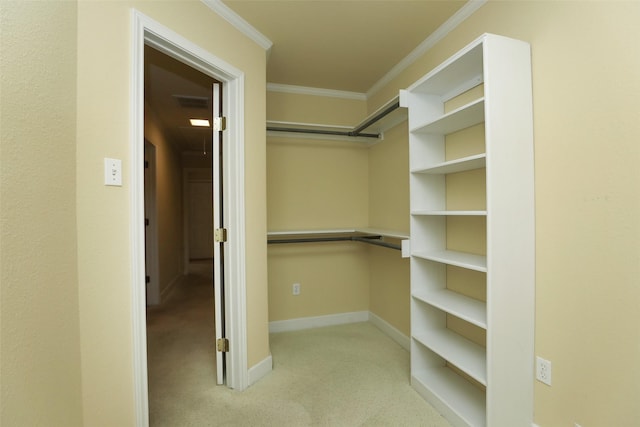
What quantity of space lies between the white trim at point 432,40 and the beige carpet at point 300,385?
95.5 inches

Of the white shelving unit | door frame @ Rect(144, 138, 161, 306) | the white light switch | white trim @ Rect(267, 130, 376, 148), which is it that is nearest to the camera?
the white light switch

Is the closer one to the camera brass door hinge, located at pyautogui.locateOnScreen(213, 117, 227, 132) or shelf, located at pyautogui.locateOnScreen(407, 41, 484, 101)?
shelf, located at pyautogui.locateOnScreen(407, 41, 484, 101)

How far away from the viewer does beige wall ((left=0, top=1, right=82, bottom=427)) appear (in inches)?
35.4

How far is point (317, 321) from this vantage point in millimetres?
3090

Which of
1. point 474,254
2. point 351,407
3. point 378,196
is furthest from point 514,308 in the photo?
point 378,196

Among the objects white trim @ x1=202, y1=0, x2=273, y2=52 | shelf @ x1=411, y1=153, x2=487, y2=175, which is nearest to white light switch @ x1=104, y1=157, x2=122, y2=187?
white trim @ x1=202, y1=0, x2=273, y2=52

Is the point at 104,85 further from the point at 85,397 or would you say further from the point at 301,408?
the point at 301,408

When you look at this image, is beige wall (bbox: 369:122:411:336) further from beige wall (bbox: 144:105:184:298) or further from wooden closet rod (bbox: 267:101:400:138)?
beige wall (bbox: 144:105:184:298)

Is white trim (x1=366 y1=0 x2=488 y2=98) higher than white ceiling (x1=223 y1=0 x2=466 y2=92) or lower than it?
lower

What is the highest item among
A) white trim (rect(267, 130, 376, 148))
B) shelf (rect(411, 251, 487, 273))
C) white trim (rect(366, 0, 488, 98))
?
white trim (rect(366, 0, 488, 98))

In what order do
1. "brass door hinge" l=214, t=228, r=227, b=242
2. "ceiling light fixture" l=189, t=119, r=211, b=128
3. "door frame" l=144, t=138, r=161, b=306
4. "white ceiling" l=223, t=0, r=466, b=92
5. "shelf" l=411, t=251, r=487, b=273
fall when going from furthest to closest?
"ceiling light fixture" l=189, t=119, r=211, b=128, "door frame" l=144, t=138, r=161, b=306, "brass door hinge" l=214, t=228, r=227, b=242, "white ceiling" l=223, t=0, r=466, b=92, "shelf" l=411, t=251, r=487, b=273

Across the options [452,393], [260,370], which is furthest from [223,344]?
[452,393]

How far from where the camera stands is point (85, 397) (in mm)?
1211

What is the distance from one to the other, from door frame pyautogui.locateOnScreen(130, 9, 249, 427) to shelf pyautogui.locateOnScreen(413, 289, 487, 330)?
4.02ft
